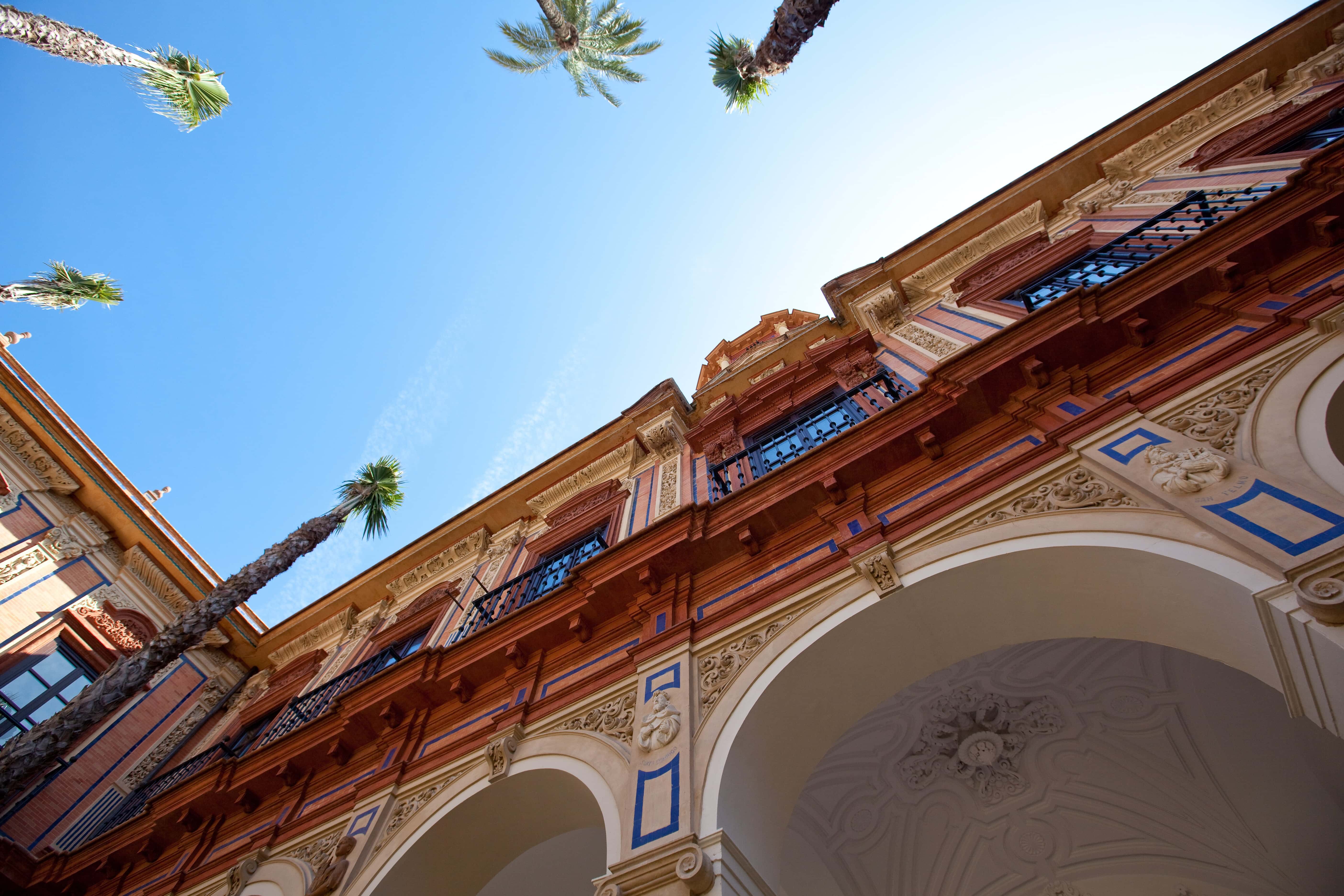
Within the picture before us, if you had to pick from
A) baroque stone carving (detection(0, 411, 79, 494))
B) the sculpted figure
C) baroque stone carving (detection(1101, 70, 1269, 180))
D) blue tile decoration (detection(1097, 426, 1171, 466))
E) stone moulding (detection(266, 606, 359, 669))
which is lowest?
the sculpted figure

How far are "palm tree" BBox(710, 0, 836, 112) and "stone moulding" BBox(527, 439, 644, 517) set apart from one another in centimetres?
613

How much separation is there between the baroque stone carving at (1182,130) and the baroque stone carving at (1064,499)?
34.0 feet

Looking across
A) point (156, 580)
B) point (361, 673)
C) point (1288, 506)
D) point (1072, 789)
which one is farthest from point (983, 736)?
point (156, 580)

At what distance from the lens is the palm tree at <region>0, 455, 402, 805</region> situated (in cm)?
925

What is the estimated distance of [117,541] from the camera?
15.4 m

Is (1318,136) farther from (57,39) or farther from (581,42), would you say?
(57,39)

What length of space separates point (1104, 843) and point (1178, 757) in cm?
115

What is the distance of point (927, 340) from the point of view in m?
10.9

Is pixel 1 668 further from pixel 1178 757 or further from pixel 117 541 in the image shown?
pixel 1178 757

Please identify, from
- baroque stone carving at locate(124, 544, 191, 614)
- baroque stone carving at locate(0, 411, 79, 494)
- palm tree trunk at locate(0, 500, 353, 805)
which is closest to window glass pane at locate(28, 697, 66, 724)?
palm tree trunk at locate(0, 500, 353, 805)

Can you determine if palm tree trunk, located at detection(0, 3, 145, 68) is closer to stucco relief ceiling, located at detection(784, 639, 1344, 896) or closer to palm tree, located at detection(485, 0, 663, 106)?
palm tree, located at detection(485, 0, 663, 106)

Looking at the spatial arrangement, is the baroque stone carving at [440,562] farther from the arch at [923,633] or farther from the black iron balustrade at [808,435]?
the arch at [923,633]

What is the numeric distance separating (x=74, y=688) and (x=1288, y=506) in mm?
17317

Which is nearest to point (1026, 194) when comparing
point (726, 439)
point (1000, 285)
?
point (1000, 285)
